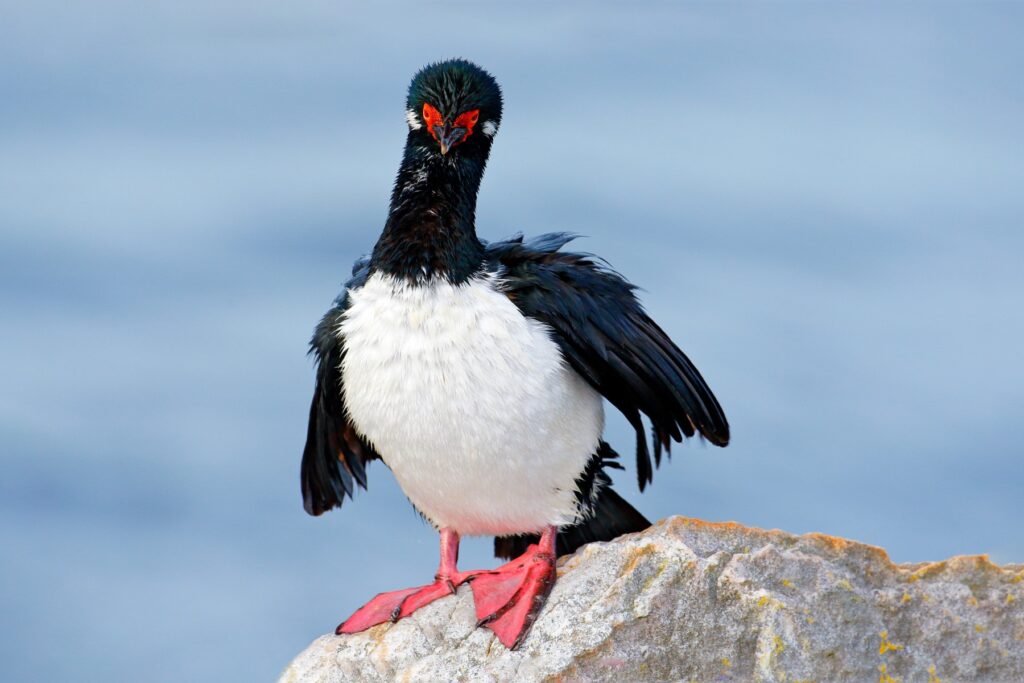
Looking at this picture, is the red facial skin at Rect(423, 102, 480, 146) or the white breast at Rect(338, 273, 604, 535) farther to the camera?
the red facial skin at Rect(423, 102, 480, 146)

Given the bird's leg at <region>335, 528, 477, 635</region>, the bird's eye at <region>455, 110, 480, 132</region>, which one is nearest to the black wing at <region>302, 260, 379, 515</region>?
the bird's leg at <region>335, 528, 477, 635</region>

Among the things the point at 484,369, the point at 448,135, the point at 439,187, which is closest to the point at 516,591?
the point at 484,369

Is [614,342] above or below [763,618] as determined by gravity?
above

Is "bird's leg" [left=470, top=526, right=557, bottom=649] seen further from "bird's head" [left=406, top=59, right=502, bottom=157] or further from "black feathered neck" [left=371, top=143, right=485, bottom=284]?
"bird's head" [left=406, top=59, right=502, bottom=157]

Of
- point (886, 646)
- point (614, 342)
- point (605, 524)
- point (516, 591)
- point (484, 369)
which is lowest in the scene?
point (886, 646)

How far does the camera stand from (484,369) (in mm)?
5652

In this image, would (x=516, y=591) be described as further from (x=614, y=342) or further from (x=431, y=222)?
(x=431, y=222)

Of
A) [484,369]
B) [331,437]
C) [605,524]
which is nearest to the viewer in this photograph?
[484,369]

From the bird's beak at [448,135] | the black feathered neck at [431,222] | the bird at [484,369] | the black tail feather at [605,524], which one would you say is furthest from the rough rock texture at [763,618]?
the bird's beak at [448,135]

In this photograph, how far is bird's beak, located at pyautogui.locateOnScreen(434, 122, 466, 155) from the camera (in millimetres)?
5763

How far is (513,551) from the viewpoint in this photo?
641 centimetres

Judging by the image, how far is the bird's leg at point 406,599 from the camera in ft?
19.4

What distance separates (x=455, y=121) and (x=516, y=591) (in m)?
1.95

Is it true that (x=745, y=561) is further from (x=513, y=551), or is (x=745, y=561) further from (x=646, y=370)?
(x=513, y=551)
